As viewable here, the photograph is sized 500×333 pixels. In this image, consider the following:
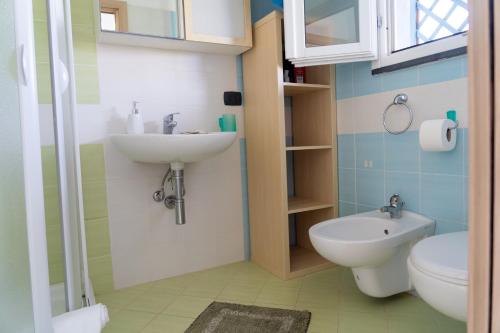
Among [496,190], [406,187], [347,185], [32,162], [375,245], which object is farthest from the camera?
[347,185]

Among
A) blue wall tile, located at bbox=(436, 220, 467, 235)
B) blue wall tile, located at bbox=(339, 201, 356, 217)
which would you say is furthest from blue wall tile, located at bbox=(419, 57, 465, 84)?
blue wall tile, located at bbox=(339, 201, 356, 217)

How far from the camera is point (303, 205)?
6.46 feet

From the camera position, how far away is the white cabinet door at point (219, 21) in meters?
1.70

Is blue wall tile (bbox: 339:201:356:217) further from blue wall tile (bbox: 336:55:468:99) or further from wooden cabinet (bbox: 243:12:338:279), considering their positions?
blue wall tile (bbox: 336:55:468:99)

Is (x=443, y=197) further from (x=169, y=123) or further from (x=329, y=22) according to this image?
(x=169, y=123)

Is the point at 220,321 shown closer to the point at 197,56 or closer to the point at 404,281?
the point at 404,281

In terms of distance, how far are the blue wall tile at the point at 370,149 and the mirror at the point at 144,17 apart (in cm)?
110

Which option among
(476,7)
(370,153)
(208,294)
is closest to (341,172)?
(370,153)

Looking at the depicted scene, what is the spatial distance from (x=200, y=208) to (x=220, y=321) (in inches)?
28.8

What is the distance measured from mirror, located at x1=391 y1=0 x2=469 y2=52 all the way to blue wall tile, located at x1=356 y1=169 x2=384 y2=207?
639 millimetres

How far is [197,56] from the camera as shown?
1931 mm

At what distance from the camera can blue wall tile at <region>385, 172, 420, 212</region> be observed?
1547mm

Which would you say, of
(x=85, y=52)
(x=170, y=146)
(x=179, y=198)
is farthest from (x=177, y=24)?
(x=179, y=198)

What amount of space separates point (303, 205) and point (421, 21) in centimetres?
113
